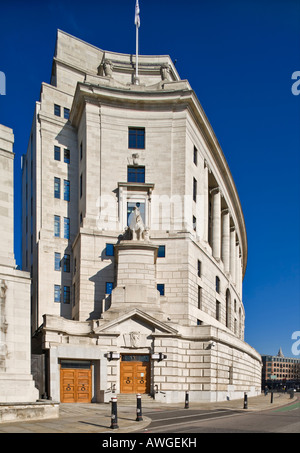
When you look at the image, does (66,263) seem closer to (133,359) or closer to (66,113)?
(133,359)

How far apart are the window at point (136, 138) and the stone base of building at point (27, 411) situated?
36.5 metres

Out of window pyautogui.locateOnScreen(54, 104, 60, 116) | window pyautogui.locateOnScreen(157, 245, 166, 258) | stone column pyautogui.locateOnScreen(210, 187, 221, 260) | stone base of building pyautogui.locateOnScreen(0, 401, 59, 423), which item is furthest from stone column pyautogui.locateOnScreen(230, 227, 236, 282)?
stone base of building pyautogui.locateOnScreen(0, 401, 59, 423)

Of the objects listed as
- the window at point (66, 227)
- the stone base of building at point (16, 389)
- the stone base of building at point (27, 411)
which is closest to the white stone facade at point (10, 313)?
the stone base of building at point (16, 389)

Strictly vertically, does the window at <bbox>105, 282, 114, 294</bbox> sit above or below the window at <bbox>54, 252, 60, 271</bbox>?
below

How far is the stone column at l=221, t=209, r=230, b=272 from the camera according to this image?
75.2 m

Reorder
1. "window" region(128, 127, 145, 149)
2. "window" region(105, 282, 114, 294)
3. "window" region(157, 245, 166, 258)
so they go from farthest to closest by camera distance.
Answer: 1. "window" region(128, 127, 145, 149)
2. "window" region(157, 245, 166, 258)
3. "window" region(105, 282, 114, 294)

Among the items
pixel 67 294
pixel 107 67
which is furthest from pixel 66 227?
pixel 107 67

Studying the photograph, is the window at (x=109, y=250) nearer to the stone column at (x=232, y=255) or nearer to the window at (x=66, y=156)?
the window at (x=66, y=156)

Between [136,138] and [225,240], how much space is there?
93.8 feet

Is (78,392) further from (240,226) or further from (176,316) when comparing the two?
(240,226)

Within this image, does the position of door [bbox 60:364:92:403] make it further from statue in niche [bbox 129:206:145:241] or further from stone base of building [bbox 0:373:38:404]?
statue in niche [bbox 129:206:145:241]

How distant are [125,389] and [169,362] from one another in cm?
418

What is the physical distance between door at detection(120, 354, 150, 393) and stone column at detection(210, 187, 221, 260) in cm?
2840
